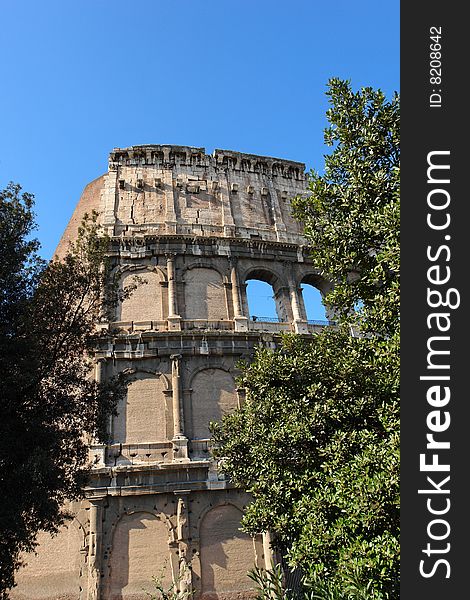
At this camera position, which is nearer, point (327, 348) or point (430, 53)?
point (430, 53)

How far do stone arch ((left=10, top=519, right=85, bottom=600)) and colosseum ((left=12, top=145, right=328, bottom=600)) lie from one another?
0.11 ft

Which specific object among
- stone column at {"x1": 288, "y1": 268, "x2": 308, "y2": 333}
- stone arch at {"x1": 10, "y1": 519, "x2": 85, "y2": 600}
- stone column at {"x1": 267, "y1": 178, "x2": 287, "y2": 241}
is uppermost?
stone column at {"x1": 267, "y1": 178, "x2": 287, "y2": 241}

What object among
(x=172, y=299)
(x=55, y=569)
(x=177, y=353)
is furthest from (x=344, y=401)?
(x=55, y=569)

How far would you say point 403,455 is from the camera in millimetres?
3896

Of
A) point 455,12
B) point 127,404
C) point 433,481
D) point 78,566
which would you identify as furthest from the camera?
point 127,404

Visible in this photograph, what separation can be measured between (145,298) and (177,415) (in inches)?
198

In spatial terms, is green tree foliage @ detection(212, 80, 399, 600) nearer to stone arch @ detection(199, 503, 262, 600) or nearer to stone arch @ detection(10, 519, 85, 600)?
stone arch @ detection(199, 503, 262, 600)

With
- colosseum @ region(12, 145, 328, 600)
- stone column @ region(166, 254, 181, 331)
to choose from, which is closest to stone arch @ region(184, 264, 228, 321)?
colosseum @ region(12, 145, 328, 600)

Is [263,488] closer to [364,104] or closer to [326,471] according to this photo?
[326,471]

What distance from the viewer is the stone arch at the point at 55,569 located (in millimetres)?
13766

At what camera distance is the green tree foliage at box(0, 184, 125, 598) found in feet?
27.3

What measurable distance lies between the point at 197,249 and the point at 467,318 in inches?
633

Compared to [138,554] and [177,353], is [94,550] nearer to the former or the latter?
[138,554]

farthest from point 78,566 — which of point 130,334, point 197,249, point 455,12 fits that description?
point 455,12
